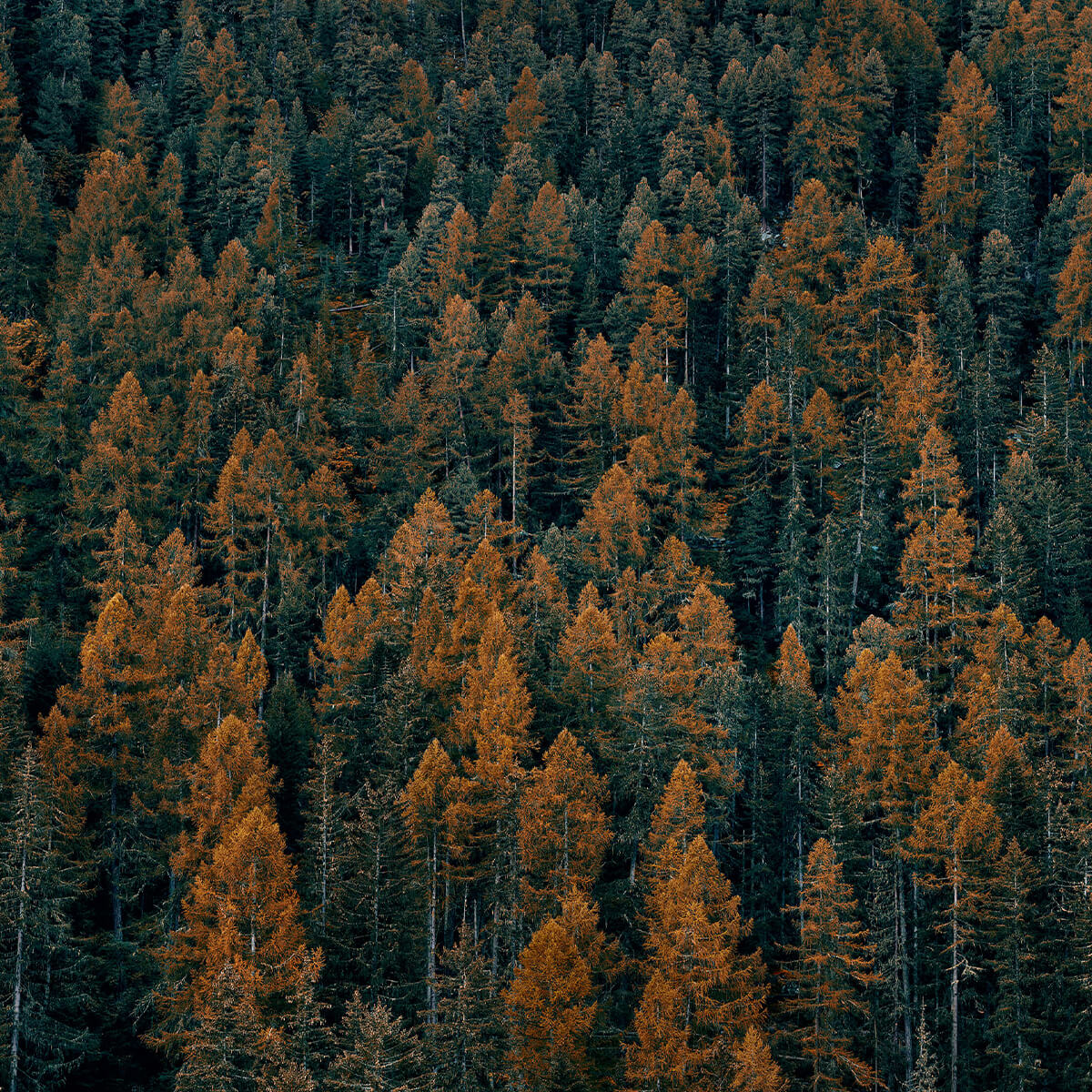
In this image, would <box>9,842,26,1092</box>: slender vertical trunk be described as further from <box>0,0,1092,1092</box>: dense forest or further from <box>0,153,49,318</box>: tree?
<box>0,153,49,318</box>: tree

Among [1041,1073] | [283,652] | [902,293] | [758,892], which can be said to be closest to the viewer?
[1041,1073]

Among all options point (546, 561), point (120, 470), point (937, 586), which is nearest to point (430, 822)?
point (546, 561)

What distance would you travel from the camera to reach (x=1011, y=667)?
5222cm

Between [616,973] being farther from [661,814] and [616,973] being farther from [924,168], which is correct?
[924,168]

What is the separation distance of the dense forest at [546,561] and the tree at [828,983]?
0.22 m

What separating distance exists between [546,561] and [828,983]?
2313cm

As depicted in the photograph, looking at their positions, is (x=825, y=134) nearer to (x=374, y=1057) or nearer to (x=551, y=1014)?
(x=551, y=1014)

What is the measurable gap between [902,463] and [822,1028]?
34.3m

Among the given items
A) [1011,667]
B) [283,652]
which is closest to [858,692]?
[1011,667]

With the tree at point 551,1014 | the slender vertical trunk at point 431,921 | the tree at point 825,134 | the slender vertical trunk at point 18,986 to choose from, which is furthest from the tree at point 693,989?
the tree at point 825,134

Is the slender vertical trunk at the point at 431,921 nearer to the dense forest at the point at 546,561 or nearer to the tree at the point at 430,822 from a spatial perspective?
the tree at the point at 430,822

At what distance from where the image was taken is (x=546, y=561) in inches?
2265

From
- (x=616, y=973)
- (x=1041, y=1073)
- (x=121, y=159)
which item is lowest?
(x=1041, y=1073)

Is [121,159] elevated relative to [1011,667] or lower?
elevated
